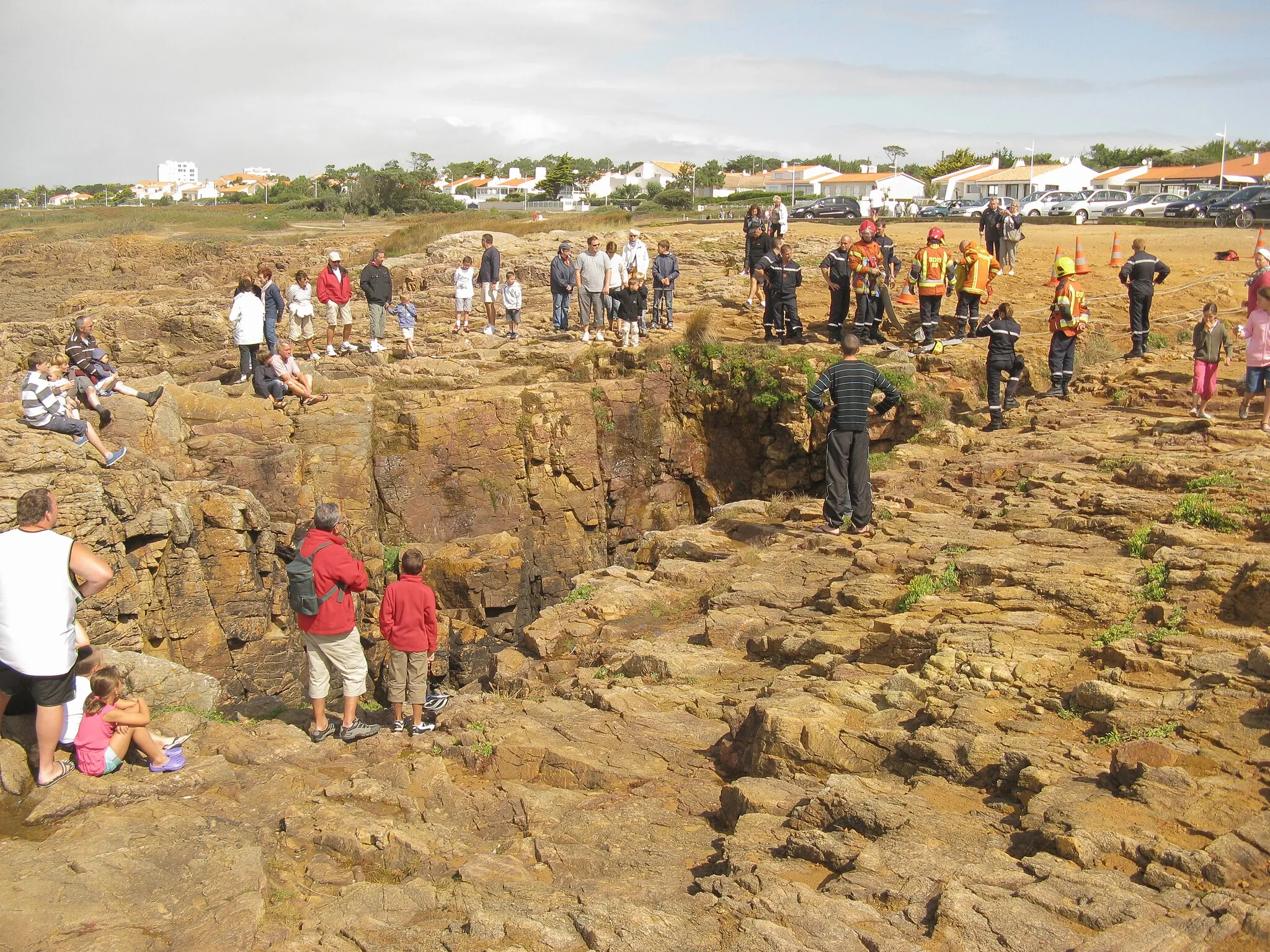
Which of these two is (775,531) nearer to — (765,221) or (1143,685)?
(1143,685)

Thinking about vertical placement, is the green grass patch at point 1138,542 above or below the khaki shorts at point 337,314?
below

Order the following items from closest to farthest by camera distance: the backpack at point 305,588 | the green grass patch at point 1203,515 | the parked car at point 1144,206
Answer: the backpack at point 305,588
the green grass patch at point 1203,515
the parked car at point 1144,206

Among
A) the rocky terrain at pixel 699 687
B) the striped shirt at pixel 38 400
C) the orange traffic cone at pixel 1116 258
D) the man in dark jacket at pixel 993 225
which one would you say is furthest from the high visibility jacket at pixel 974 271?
the striped shirt at pixel 38 400

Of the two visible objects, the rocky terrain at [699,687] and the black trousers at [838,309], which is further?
the black trousers at [838,309]

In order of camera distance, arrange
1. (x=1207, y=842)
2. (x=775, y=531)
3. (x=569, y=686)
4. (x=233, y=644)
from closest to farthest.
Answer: (x=1207, y=842), (x=569, y=686), (x=775, y=531), (x=233, y=644)

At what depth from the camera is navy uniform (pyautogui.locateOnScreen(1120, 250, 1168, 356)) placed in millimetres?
15047

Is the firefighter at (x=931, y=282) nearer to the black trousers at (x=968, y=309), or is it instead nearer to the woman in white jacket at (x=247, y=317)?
the black trousers at (x=968, y=309)

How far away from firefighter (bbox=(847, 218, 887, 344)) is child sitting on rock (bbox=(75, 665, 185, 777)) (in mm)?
13254

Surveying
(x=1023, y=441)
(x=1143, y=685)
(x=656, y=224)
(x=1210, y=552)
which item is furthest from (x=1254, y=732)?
(x=656, y=224)

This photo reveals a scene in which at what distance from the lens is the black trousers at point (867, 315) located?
17233mm

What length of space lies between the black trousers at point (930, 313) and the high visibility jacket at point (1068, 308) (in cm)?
251

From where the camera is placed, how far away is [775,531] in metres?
12.1

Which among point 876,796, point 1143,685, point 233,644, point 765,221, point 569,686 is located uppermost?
point 765,221

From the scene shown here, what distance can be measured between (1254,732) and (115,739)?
696 centimetres
